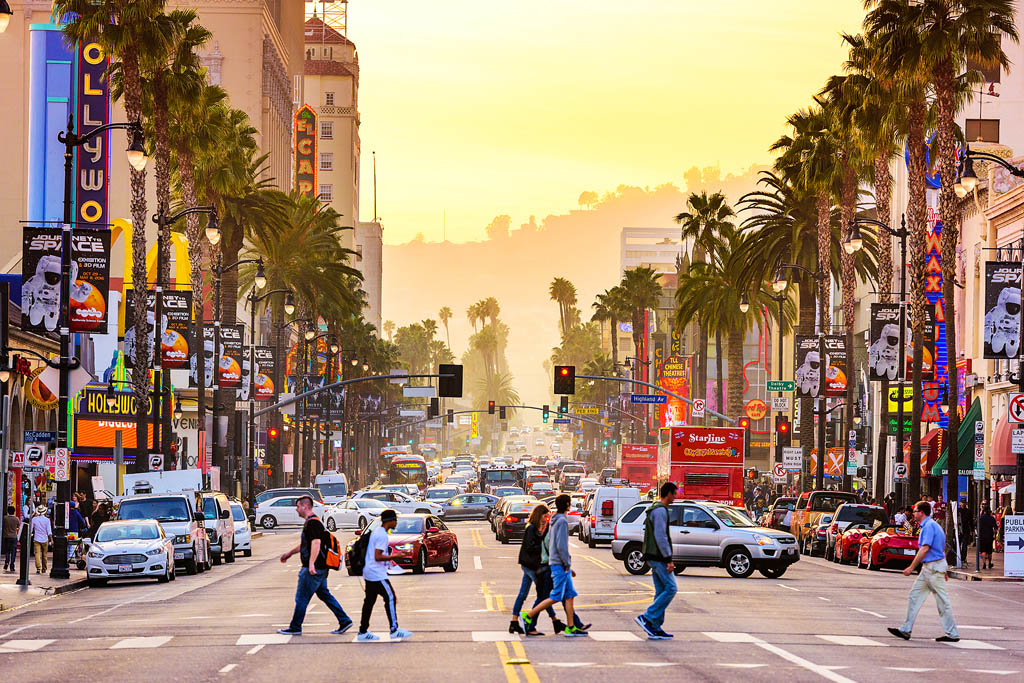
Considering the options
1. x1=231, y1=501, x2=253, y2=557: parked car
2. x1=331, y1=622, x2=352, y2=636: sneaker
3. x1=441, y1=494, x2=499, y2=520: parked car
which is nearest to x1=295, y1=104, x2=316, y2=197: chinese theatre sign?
x1=441, y1=494, x2=499, y2=520: parked car

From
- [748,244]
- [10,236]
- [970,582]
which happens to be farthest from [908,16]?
[10,236]

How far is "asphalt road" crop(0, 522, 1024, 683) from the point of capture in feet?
58.0

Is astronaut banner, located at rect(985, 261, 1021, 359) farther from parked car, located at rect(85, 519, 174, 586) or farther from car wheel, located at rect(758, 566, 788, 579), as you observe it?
parked car, located at rect(85, 519, 174, 586)

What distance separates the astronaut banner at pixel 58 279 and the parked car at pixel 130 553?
5.01 meters

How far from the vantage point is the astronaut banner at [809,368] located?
206 ft

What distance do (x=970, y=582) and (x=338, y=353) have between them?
8709cm

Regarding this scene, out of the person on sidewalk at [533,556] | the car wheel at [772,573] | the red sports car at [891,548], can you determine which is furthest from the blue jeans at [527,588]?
the red sports car at [891,548]

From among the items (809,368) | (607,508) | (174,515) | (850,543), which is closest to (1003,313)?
(850,543)

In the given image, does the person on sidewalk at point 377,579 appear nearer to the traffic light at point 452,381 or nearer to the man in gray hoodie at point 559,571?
the man in gray hoodie at point 559,571

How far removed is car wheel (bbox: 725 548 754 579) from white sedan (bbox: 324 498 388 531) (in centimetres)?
2878

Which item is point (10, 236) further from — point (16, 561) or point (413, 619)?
point (413, 619)

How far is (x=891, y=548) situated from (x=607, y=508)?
38.7 feet

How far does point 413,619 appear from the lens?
24.9 meters

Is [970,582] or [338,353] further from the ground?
[338,353]
